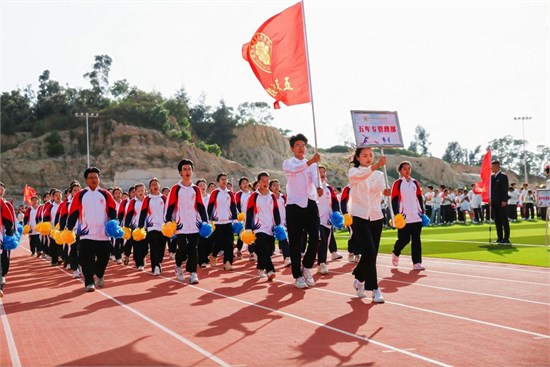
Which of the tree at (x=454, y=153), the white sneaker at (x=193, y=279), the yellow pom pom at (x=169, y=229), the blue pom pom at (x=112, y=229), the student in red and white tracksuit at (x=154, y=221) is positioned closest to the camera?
the blue pom pom at (x=112, y=229)

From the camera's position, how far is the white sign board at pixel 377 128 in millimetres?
13805

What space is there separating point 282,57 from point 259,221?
315 centimetres

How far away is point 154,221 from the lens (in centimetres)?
1521

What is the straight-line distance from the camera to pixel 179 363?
5.83 m

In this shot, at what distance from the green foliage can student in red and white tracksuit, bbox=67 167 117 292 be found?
70.0 m

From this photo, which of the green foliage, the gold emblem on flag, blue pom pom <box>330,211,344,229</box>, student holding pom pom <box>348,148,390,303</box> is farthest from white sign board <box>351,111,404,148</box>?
the green foliage

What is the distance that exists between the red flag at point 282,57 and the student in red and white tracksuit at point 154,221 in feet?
14.6

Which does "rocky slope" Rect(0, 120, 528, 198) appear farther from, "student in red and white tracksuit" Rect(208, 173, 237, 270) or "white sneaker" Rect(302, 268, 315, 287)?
"white sneaker" Rect(302, 268, 315, 287)

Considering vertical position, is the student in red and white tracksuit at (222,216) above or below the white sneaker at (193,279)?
above

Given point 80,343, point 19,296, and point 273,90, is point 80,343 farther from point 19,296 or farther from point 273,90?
point 273,90

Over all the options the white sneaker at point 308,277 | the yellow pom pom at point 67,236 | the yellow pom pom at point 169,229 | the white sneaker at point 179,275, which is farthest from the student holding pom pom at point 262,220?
the yellow pom pom at point 67,236

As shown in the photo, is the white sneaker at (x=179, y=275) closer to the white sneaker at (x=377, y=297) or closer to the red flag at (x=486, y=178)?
the white sneaker at (x=377, y=297)

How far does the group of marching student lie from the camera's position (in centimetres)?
938

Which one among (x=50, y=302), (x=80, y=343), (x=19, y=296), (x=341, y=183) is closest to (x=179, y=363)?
(x=80, y=343)
